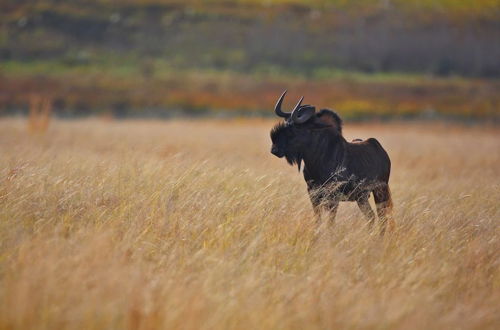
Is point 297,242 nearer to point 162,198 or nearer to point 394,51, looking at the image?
point 162,198

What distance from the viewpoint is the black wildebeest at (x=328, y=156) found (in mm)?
7492

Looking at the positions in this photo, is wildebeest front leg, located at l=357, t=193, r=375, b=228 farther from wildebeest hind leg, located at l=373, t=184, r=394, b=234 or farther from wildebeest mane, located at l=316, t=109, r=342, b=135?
wildebeest mane, located at l=316, t=109, r=342, b=135

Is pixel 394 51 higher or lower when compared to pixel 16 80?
higher

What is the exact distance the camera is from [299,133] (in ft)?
25.1

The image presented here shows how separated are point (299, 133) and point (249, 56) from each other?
4548 cm

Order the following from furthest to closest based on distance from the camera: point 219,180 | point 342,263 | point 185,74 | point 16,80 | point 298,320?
point 185,74
point 16,80
point 219,180
point 342,263
point 298,320

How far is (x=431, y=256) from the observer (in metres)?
5.88

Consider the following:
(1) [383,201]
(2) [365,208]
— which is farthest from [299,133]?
(1) [383,201]

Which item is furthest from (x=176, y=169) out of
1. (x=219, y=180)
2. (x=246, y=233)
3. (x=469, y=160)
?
(x=469, y=160)

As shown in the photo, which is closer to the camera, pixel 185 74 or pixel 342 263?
pixel 342 263

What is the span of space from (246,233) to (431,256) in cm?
164

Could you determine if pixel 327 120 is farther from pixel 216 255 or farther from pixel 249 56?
pixel 249 56

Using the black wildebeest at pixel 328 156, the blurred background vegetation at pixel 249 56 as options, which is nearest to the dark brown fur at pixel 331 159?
the black wildebeest at pixel 328 156

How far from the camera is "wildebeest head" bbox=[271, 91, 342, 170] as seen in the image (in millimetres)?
7578
